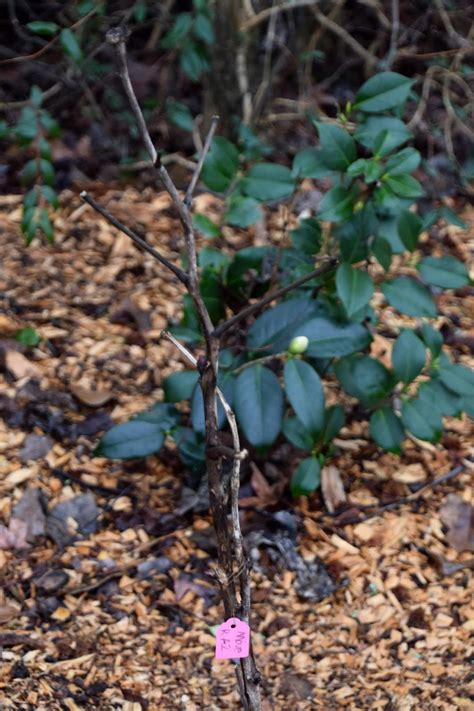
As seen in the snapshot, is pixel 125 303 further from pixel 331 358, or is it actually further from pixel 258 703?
pixel 258 703

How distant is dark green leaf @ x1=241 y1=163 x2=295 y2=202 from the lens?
1.77 m

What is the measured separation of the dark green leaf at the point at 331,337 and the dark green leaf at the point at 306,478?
0.25 m

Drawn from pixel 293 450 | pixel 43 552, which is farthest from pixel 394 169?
pixel 43 552

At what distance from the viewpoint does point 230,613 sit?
1.16 meters

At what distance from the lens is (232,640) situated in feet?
3.67

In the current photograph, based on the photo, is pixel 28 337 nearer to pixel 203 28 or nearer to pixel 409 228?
pixel 409 228

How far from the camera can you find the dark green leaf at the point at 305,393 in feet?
5.14

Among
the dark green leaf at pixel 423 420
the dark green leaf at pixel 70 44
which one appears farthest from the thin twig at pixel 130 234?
the dark green leaf at pixel 70 44

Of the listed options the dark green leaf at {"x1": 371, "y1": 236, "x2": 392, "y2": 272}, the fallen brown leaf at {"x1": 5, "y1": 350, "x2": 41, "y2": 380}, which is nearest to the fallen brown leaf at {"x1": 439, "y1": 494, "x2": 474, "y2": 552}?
the dark green leaf at {"x1": 371, "y1": 236, "x2": 392, "y2": 272}

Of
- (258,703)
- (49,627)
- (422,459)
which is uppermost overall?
(258,703)

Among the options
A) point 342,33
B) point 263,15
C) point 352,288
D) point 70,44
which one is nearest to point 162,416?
point 352,288

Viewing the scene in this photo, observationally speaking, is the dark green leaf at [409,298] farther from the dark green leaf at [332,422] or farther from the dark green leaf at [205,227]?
the dark green leaf at [205,227]

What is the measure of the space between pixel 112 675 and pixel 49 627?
6.3 inches

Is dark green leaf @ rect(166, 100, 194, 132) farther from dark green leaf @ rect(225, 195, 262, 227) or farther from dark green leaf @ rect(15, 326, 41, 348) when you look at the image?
dark green leaf @ rect(225, 195, 262, 227)
